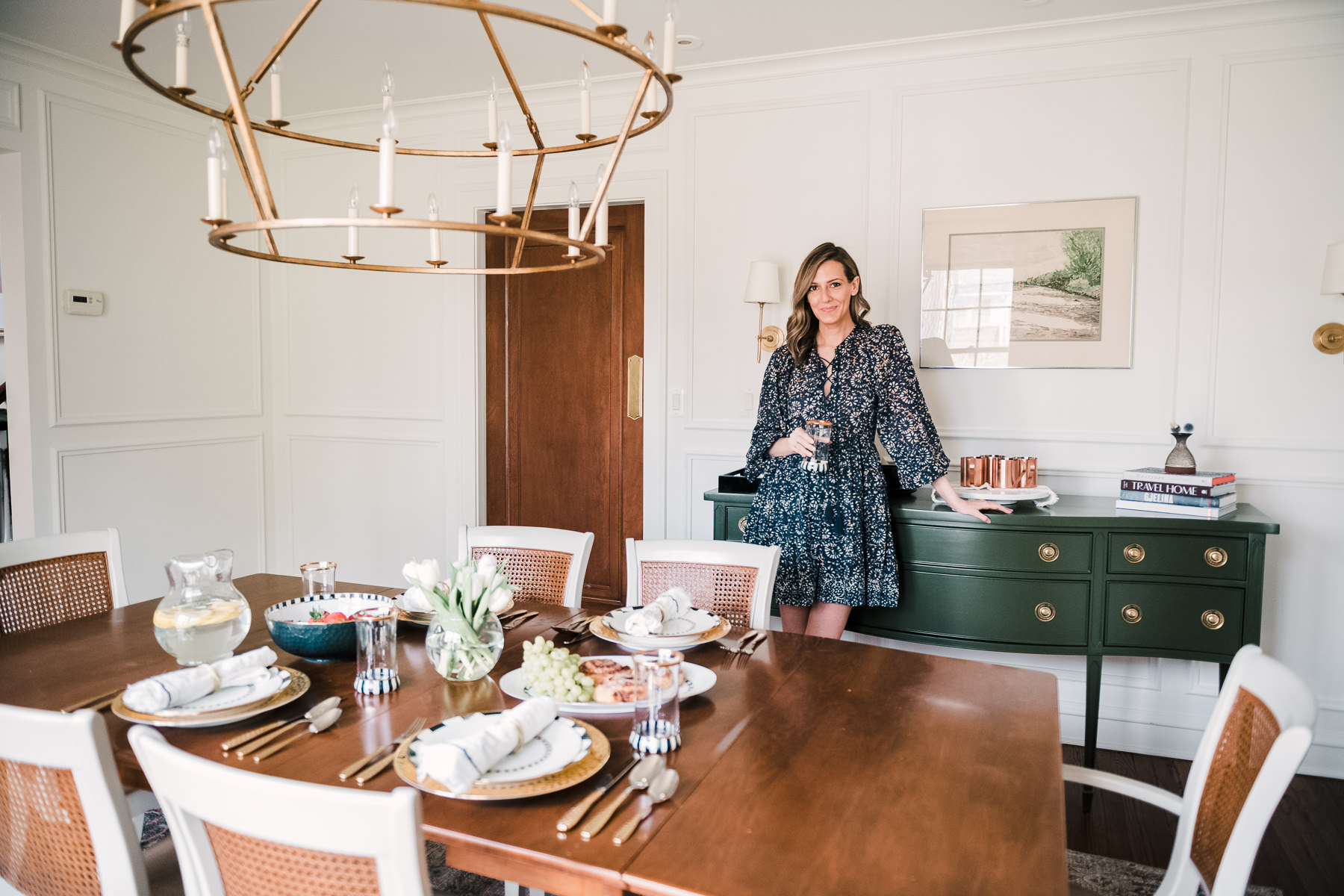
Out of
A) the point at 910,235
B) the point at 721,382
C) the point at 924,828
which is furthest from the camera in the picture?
the point at 721,382

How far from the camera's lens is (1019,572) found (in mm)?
2916

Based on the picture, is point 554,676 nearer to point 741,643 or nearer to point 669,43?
point 741,643

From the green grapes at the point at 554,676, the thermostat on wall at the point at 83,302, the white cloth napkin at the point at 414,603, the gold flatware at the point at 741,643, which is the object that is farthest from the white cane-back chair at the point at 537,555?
the thermostat on wall at the point at 83,302

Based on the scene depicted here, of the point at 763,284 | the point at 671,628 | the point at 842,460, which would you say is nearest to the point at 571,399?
the point at 763,284

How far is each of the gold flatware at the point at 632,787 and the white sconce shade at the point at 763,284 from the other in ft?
8.34

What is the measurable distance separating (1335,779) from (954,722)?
253cm

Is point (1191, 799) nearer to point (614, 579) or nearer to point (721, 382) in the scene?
point (721, 382)

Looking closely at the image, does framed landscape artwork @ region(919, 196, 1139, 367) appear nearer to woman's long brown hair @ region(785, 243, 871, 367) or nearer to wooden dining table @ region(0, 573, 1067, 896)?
woman's long brown hair @ region(785, 243, 871, 367)

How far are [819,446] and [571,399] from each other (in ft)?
5.71

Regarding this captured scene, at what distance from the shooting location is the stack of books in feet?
9.18

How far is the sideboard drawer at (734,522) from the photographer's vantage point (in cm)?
322

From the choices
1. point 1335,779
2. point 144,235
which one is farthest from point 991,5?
point 144,235

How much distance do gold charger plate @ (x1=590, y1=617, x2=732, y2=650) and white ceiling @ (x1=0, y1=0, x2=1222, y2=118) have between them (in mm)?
2221

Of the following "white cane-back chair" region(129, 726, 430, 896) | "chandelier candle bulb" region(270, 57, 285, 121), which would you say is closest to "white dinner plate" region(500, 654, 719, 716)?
"white cane-back chair" region(129, 726, 430, 896)
